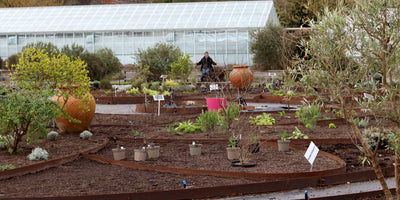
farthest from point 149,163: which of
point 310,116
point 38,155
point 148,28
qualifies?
point 148,28

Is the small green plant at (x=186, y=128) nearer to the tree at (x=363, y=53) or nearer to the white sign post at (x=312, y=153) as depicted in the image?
the white sign post at (x=312, y=153)

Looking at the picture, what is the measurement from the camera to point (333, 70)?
13.2 ft

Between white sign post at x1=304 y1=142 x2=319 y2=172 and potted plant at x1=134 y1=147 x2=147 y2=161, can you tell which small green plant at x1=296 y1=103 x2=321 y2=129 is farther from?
Answer: potted plant at x1=134 y1=147 x2=147 y2=161

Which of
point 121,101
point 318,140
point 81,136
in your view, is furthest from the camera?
point 121,101

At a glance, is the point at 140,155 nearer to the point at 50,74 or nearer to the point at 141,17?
the point at 50,74

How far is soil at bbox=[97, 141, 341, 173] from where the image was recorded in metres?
6.53

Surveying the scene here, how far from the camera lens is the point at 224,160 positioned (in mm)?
7094

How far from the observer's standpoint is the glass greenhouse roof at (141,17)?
1177 inches

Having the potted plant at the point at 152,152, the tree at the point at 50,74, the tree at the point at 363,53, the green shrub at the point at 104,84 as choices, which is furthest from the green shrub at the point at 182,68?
the tree at the point at 363,53

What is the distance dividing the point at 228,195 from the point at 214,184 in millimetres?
345

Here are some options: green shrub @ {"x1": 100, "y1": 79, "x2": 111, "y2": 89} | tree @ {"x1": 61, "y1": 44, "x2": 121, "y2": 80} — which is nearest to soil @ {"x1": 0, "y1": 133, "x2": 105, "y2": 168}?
green shrub @ {"x1": 100, "y1": 79, "x2": 111, "y2": 89}

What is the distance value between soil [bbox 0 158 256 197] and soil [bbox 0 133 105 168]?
0.65 metres

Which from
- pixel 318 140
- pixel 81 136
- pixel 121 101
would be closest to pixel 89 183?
pixel 81 136

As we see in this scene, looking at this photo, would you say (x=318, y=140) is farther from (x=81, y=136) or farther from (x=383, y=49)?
(x=383, y=49)
